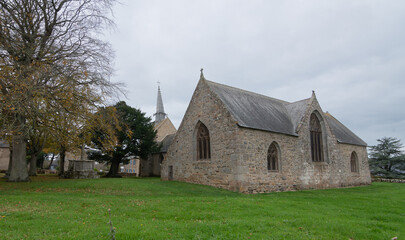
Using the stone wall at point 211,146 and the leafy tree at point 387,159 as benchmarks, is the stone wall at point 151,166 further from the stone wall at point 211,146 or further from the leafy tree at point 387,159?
the leafy tree at point 387,159

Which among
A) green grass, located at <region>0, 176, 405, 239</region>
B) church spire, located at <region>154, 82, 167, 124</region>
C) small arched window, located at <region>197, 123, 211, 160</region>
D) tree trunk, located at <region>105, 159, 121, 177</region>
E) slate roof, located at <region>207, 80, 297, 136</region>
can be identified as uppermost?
church spire, located at <region>154, 82, 167, 124</region>

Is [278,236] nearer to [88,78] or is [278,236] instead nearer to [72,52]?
[88,78]

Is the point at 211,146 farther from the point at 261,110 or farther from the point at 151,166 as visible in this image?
the point at 151,166

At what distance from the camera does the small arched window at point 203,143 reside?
18969mm

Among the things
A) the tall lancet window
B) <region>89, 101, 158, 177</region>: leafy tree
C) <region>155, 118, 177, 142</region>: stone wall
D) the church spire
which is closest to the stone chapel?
the tall lancet window

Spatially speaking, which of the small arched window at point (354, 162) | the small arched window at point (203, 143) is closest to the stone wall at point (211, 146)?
the small arched window at point (203, 143)

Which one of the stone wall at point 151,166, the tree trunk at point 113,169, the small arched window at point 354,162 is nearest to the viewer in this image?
the small arched window at point 354,162

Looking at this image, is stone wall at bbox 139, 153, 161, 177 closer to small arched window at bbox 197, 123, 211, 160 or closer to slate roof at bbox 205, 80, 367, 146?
small arched window at bbox 197, 123, 211, 160

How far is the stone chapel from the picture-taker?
54.3ft

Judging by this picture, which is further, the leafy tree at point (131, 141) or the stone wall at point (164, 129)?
the stone wall at point (164, 129)

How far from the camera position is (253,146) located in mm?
16797

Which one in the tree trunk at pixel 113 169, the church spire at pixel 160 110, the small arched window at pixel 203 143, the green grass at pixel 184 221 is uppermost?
the church spire at pixel 160 110

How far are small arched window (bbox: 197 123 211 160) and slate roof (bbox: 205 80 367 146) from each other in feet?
9.24

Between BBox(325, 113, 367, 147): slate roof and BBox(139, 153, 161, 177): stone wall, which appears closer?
BBox(325, 113, 367, 147): slate roof
